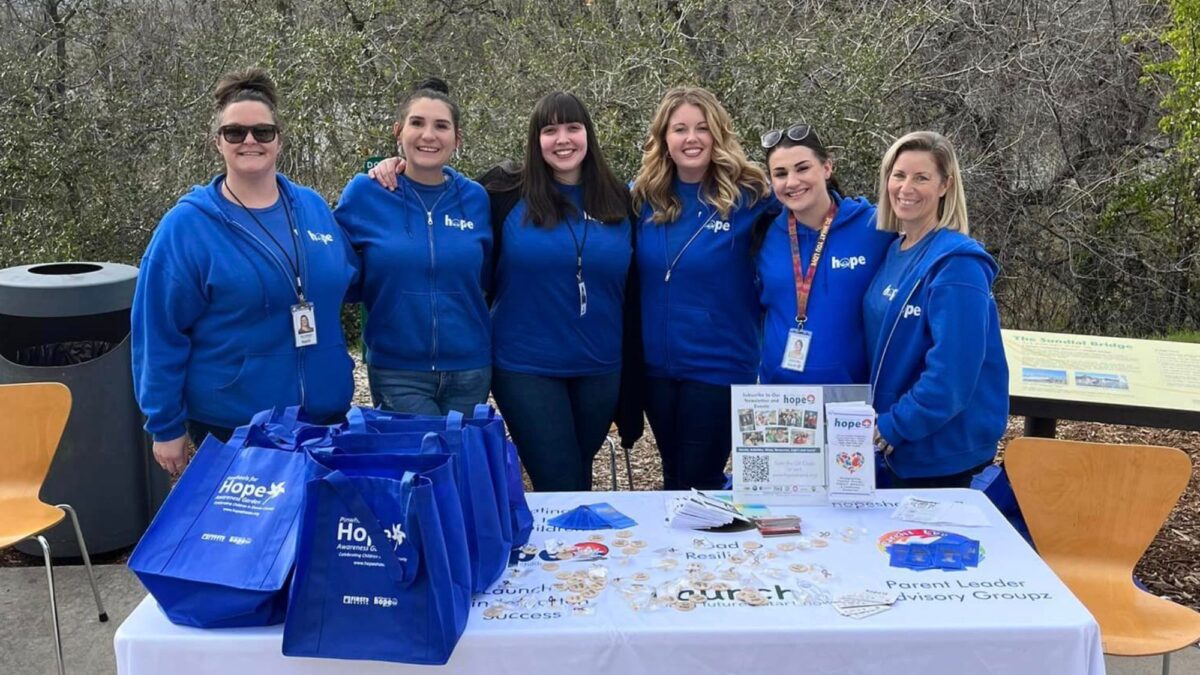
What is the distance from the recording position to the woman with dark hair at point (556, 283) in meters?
3.31

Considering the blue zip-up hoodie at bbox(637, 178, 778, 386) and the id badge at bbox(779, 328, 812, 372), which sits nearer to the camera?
the id badge at bbox(779, 328, 812, 372)

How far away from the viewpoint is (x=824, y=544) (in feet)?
7.98

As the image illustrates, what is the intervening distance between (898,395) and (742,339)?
0.60m

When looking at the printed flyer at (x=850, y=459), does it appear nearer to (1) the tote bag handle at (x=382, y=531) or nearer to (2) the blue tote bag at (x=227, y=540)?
(1) the tote bag handle at (x=382, y=531)

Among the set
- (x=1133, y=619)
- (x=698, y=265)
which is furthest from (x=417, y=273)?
(x=1133, y=619)

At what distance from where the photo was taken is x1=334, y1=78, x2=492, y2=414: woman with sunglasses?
3191mm

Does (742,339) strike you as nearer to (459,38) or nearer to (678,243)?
(678,243)

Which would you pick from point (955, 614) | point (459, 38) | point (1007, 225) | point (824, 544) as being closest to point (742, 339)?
point (824, 544)

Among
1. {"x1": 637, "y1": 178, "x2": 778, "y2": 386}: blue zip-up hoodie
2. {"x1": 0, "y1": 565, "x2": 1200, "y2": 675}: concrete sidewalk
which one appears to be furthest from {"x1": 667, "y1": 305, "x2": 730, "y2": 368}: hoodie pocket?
{"x1": 0, "y1": 565, "x2": 1200, "y2": 675}: concrete sidewalk

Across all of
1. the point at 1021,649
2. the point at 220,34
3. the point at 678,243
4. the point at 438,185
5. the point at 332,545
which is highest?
the point at 220,34

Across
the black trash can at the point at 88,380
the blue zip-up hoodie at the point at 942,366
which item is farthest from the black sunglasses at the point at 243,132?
the blue zip-up hoodie at the point at 942,366

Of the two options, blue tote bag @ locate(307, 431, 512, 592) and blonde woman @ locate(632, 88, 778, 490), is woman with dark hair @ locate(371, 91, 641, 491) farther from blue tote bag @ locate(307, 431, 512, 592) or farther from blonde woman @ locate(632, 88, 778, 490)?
blue tote bag @ locate(307, 431, 512, 592)

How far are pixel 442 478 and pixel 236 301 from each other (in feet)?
3.87

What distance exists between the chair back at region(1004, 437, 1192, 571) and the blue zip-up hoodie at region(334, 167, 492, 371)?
1.76 meters
